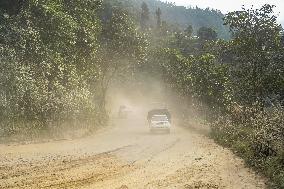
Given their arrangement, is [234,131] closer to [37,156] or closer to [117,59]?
[37,156]

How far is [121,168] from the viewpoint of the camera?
18.9 meters

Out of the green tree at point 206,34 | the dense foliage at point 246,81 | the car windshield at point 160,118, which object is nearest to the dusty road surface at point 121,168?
the dense foliage at point 246,81

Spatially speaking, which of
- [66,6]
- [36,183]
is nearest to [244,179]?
[36,183]

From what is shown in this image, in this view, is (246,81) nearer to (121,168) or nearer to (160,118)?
(160,118)

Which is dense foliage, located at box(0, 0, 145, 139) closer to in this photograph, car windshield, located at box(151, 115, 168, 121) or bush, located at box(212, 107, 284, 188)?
car windshield, located at box(151, 115, 168, 121)

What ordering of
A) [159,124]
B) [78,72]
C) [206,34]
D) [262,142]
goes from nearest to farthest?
1. [262,142]
2. [159,124]
3. [78,72]
4. [206,34]

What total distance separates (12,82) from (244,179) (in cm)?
1788

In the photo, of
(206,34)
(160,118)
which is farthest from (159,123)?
(206,34)

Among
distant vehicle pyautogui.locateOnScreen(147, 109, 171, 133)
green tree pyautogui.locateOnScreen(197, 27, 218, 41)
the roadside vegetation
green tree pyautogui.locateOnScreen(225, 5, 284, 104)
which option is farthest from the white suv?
green tree pyautogui.locateOnScreen(197, 27, 218, 41)

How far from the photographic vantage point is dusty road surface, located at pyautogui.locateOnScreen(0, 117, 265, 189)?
51.4ft

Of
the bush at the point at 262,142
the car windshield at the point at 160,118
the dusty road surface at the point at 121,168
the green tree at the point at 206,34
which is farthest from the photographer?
the green tree at the point at 206,34

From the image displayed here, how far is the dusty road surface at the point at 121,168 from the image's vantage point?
15680 mm

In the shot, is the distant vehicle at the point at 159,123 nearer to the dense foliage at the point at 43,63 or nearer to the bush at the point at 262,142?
the dense foliage at the point at 43,63

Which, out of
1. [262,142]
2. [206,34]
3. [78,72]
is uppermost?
[206,34]
